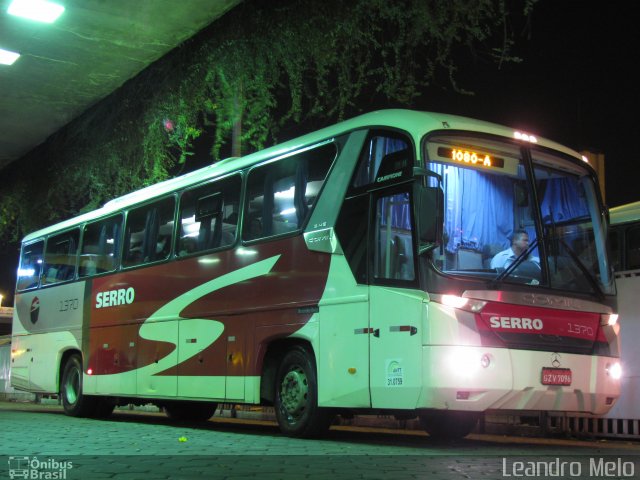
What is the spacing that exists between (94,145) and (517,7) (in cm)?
823

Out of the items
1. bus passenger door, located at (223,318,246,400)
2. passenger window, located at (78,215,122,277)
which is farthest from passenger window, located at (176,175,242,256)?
passenger window, located at (78,215,122,277)

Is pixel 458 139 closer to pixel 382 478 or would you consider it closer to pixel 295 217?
pixel 295 217

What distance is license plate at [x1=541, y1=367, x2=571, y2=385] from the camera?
314 inches

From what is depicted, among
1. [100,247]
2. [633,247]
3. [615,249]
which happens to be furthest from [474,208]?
[100,247]

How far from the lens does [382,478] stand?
19.1ft

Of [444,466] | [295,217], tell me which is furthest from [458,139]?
[444,466]

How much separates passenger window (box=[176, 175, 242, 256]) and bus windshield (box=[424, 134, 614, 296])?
3.62 m

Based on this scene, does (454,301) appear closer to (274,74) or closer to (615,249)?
(274,74)

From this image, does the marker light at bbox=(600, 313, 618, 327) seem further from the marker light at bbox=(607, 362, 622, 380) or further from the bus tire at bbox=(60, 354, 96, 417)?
the bus tire at bbox=(60, 354, 96, 417)

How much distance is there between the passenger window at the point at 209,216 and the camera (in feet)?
35.4

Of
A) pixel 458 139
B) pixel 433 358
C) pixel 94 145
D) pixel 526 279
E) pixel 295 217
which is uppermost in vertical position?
pixel 94 145

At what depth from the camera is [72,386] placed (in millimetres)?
14773
